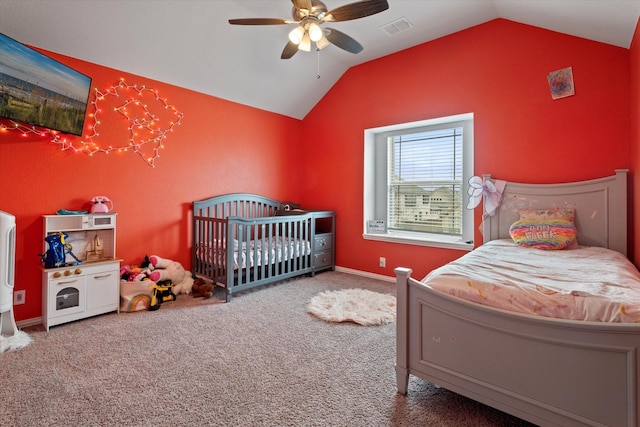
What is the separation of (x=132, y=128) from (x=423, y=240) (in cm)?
334

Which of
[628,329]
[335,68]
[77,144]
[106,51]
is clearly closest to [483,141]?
[335,68]

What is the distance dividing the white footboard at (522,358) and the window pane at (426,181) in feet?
7.79

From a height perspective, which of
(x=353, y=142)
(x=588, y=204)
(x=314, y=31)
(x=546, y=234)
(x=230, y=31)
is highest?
(x=230, y=31)

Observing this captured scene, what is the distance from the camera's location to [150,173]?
130 inches

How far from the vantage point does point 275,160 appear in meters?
4.55

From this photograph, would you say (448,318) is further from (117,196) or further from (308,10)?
(117,196)

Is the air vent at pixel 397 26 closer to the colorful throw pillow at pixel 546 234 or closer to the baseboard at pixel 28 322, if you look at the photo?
the colorful throw pillow at pixel 546 234

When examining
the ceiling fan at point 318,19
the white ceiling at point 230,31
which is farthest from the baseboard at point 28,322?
the ceiling fan at point 318,19

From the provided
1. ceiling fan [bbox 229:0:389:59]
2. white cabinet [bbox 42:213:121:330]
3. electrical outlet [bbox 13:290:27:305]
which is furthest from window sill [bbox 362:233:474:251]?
electrical outlet [bbox 13:290:27:305]

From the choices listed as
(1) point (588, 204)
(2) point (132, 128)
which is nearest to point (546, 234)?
(1) point (588, 204)

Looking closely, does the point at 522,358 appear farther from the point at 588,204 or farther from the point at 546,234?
the point at 588,204

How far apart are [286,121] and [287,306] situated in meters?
2.82

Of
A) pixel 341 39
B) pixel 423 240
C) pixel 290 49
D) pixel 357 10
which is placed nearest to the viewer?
pixel 357 10

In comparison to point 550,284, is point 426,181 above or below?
above
